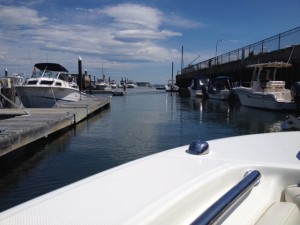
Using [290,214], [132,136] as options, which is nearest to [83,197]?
[290,214]

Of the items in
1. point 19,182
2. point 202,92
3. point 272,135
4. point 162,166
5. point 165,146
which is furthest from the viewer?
point 202,92

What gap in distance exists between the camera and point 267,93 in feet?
72.6

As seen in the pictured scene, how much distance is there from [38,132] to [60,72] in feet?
53.4

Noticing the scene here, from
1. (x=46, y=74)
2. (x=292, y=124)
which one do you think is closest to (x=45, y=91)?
(x=46, y=74)

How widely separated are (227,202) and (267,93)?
21.4 m

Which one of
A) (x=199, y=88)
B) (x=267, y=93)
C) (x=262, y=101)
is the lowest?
(x=199, y=88)

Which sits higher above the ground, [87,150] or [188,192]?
[188,192]

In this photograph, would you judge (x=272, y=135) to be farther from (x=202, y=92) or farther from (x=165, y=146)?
(x=202, y=92)

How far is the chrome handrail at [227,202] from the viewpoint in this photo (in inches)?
69.1

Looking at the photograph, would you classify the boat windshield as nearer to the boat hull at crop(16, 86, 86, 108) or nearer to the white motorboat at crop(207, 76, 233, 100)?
the boat hull at crop(16, 86, 86, 108)

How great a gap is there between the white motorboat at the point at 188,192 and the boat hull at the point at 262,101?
1864cm

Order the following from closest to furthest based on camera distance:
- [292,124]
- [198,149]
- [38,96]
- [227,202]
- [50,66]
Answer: [227,202]
[198,149]
[292,124]
[38,96]
[50,66]

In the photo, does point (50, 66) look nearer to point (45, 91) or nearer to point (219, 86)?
point (45, 91)

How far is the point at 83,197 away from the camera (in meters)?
1.93
